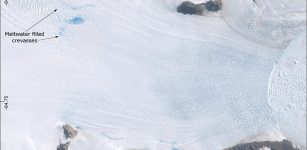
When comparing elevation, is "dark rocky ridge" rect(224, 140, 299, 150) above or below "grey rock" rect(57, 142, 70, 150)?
below

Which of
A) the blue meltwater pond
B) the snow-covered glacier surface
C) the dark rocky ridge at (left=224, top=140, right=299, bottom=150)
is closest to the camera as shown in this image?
the dark rocky ridge at (left=224, top=140, right=299, bottom=150)

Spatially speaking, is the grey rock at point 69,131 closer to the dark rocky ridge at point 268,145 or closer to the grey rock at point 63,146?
the grey rock at point 63,146

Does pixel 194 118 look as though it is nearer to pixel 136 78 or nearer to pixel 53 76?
pixel 136 78

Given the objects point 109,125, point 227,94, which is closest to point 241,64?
point 227,94

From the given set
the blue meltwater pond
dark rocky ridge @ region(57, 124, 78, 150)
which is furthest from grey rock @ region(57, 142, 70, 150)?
the blue meltwater pond

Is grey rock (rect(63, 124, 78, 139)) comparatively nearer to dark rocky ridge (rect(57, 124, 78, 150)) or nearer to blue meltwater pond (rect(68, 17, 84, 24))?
dark rocky ridge (rect(57, 124, 78, 150))

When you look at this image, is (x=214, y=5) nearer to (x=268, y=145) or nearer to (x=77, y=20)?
(x=77, y=20)
